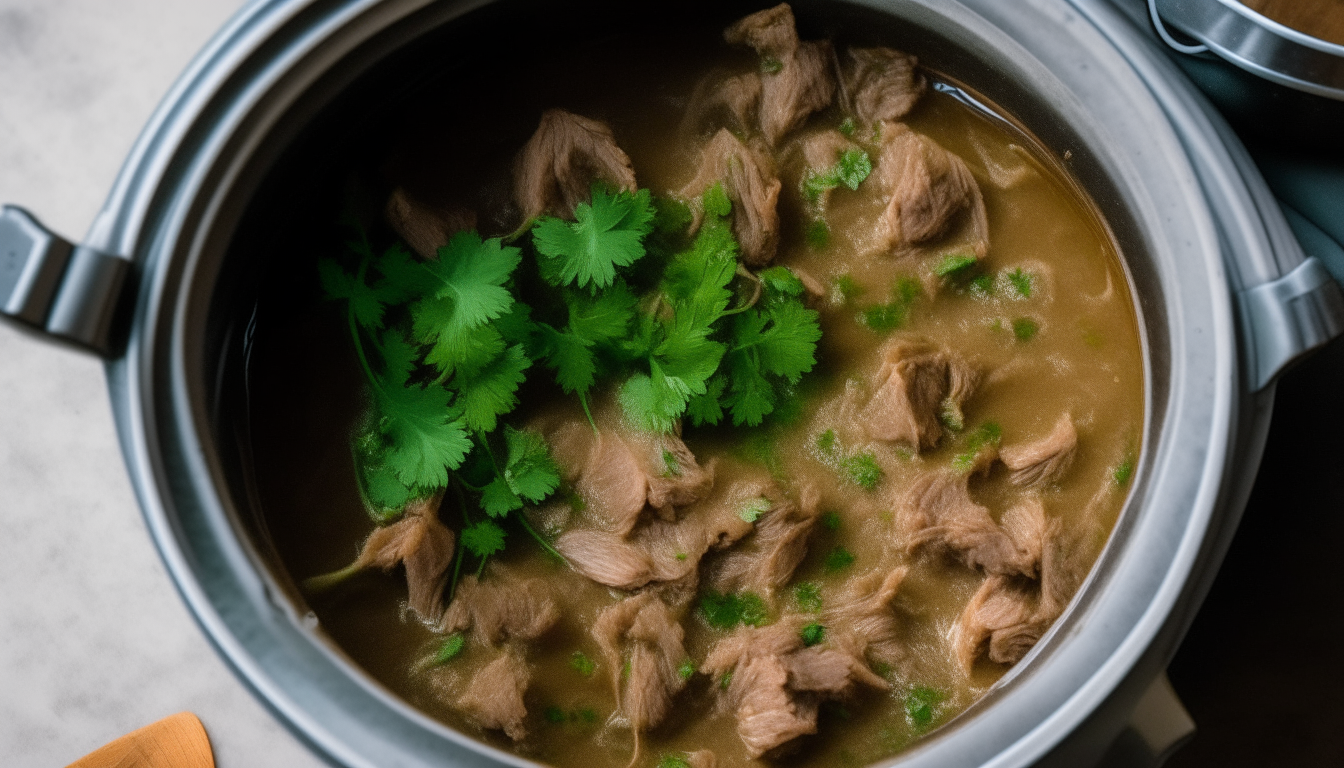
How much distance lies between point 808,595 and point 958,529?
0.86 ft

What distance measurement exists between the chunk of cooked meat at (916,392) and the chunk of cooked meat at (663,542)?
231mm

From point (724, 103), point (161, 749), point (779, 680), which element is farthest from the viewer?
point (161, 749)

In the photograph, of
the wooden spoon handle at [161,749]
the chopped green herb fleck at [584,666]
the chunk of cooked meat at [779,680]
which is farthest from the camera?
the wooden spoon handle at [161,749]

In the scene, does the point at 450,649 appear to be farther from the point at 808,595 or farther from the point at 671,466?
the point at 808,595

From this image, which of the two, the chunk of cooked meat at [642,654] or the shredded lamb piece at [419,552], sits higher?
the shredded lamb piece at [419,552]

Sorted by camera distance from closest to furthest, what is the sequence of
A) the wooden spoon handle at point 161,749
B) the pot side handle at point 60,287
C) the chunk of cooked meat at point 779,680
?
the pot side handle at point 60,287 < the chunk of cooked meat at point 779,680 < the wooden spoon handle at point 161,749

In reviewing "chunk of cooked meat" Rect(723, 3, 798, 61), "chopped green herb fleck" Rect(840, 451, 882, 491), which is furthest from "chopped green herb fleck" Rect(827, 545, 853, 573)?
"chunk of cooked meat" Rect(723, 3, 798, 61)

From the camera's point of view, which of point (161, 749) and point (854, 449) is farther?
point (161, 749)

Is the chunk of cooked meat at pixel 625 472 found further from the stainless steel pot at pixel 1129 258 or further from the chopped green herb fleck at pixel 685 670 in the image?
the stainless steel pot at pixel 1129 258

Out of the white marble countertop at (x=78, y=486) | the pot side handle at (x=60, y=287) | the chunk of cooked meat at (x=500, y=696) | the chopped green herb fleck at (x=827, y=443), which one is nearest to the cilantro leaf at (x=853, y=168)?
the chopped green herb fleck at (x=827, y=443)

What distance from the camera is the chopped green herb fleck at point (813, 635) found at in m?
1.63

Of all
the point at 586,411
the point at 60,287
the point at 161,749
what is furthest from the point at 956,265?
the point at 161,749

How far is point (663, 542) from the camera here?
5.49 ft

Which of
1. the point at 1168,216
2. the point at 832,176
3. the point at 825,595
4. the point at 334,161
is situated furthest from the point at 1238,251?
the point at 334,161
